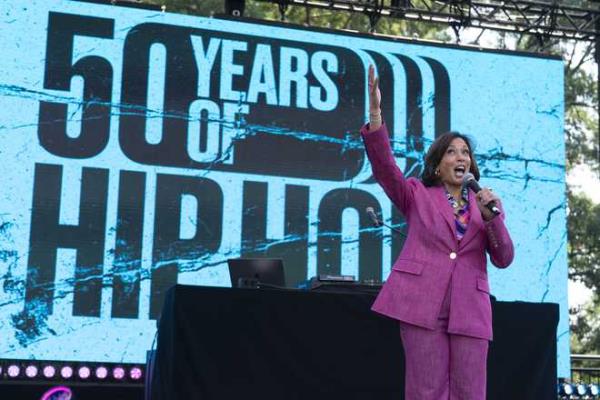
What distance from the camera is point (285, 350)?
359 centimetres

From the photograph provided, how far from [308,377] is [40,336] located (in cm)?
293

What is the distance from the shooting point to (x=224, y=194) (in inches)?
262

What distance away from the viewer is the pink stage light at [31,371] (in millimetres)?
5801

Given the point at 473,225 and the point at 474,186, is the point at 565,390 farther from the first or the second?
the point at 474,186

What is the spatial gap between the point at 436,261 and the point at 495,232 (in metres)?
0.21

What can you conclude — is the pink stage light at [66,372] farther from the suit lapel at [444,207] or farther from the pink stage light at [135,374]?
the suit lapel at [444,207]

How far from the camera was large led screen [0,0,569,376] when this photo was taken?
6.14 meters

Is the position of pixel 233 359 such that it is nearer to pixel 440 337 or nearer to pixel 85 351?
pixel 440 337

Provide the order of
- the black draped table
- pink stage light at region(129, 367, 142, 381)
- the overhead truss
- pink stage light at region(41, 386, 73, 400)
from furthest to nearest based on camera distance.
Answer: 1. the overhead truss
2. pink stage light at region(129, 367, 142, 381)
3. pink stage light at region(41, 386, 73, 400)
4. the black draped table

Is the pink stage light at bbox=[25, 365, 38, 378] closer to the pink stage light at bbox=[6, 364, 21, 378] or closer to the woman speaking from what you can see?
the pink stage light at bbox=[6, 364, 21, 378]

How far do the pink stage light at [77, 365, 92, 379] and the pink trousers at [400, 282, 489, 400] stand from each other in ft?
11.5

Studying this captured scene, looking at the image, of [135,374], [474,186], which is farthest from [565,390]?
[474,186]

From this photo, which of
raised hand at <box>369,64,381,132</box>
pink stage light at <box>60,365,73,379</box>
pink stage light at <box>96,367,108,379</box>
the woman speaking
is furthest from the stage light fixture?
raised hand at <box>369,64,381,132</box>

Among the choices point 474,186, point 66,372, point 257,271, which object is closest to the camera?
point 474,186
